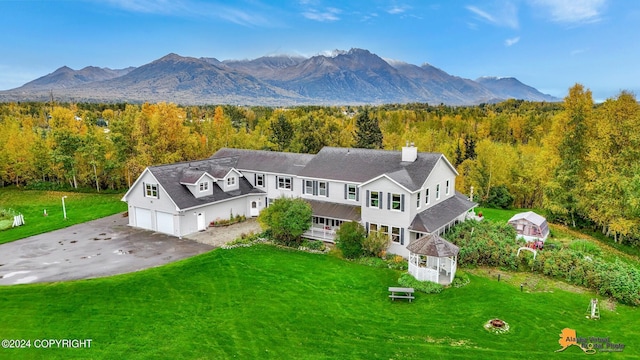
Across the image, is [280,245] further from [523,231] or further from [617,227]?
[617,227]

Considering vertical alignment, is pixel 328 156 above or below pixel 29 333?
above

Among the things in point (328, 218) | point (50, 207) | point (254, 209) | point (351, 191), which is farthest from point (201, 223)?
point (50, 207)

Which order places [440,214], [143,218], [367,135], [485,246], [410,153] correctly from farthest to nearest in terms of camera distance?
[367,135], [143,218], [410,153], [440,214], [485,246]

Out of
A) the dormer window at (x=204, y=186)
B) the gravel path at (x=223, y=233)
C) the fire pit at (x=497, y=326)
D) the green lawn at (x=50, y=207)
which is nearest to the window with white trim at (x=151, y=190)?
the dormer window at (x=204, y=186)

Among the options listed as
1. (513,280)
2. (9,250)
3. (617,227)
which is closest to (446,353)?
(513,280)

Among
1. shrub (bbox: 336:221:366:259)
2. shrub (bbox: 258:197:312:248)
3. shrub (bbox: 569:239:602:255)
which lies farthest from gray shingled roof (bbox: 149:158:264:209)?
shrub (bbox: 569:239:602:255)

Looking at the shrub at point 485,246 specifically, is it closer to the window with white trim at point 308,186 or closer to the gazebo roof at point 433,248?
the gazebo roof at point 433,248

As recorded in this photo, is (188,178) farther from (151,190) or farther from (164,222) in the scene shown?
(164,222)
